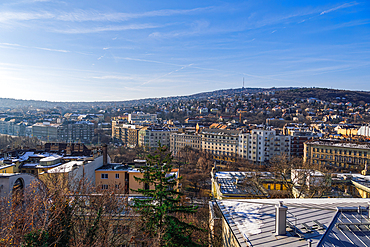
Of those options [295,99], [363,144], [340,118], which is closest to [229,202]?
[363,144]

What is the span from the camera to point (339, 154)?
48219 mm

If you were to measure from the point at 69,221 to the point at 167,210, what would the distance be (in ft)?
10.9

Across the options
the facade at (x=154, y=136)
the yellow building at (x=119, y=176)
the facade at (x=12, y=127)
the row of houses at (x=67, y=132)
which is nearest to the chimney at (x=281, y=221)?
the yellow building at (x=119, y=176)

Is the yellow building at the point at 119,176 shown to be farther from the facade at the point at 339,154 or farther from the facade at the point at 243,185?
the facade at the point at 339,154

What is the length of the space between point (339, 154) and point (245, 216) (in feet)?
151

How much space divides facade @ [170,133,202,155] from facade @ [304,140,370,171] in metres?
26.2

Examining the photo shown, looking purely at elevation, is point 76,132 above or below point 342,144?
below

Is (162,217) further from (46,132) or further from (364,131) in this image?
(46,132)

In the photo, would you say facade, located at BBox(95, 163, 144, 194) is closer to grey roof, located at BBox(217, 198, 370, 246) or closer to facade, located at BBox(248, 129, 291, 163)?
grey roof, located at BBox(217, 198, 370, 246)

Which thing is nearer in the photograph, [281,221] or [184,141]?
[281,221]

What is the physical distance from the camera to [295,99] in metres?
176

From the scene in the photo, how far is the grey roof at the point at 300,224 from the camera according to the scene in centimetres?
707

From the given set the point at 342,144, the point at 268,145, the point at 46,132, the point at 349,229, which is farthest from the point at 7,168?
the point at 46,132

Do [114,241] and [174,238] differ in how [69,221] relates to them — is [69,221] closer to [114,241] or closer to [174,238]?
[114,241]
